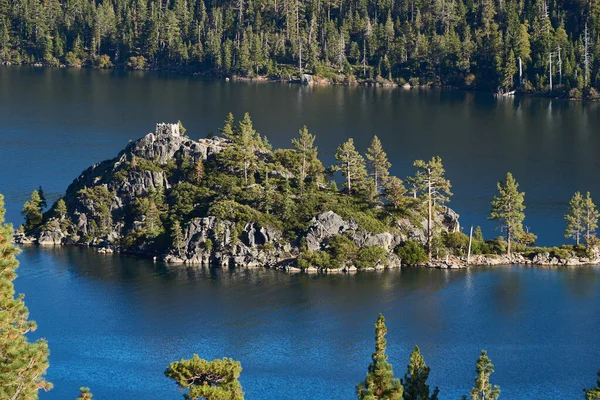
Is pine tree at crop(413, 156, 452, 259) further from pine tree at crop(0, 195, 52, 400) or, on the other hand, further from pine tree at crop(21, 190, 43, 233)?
pine tree at crop(0, 195, 52, 400)

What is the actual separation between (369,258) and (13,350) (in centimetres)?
7367

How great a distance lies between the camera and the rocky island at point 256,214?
120 metres

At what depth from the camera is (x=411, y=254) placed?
119938 mm

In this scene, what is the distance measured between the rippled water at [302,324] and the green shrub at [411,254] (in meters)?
2.90

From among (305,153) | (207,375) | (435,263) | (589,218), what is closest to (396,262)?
(435,263)

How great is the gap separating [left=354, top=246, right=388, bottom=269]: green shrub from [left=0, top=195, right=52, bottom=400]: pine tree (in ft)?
233

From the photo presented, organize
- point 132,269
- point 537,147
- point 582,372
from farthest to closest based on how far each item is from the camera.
→ point 537,147
point 132,269
point 582,372

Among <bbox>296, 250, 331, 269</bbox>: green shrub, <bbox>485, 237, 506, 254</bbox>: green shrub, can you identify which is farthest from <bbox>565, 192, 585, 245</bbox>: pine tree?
<bbox>296, 250, 331, 269</bbox>: green shrub

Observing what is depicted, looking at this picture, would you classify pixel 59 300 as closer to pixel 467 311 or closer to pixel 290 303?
pixel 290 303

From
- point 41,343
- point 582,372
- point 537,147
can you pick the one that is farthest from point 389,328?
point 537,147

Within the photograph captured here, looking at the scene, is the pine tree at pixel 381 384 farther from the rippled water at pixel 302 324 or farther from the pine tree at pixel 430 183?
the pine tree at pixel 430 183

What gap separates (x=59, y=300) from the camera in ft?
351

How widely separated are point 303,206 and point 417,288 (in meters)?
20.0

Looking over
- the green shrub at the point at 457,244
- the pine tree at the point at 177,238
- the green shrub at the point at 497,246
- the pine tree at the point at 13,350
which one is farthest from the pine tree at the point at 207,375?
the green shrub at the point at 497,246
